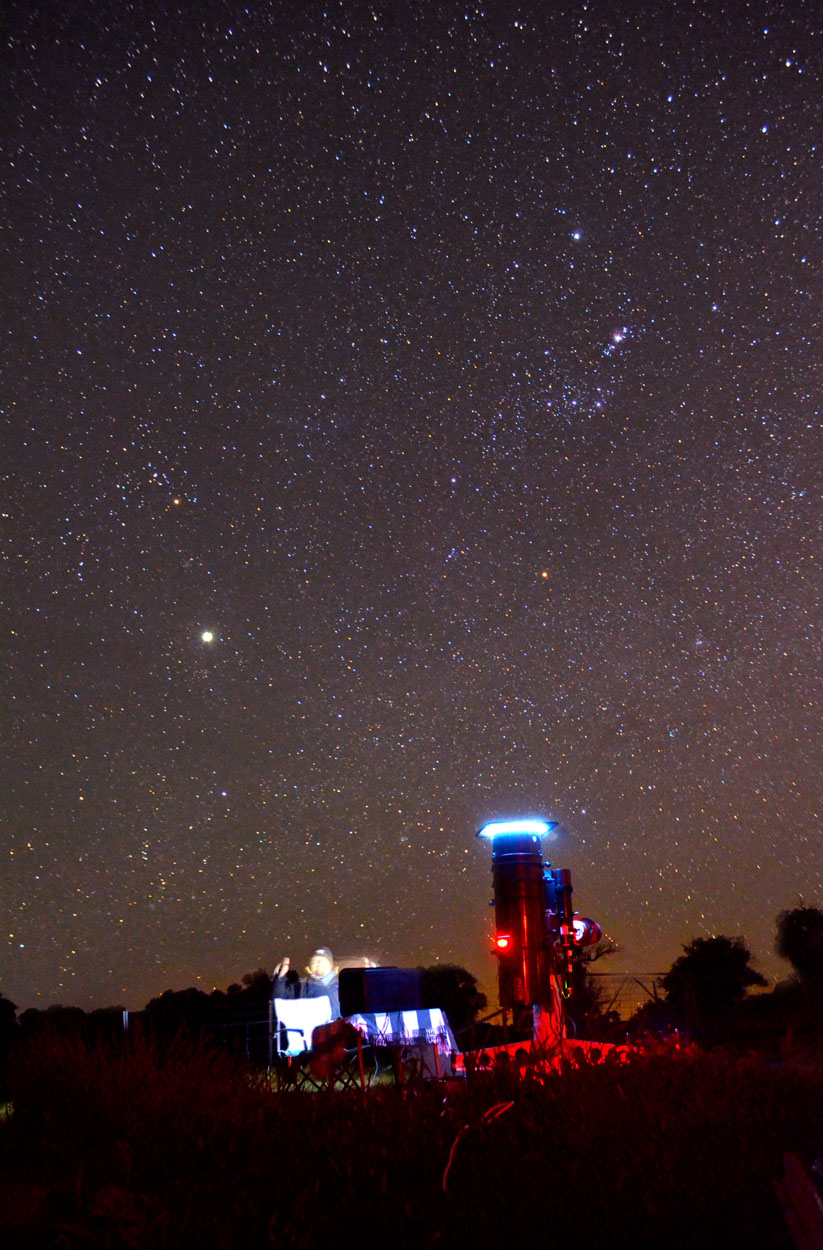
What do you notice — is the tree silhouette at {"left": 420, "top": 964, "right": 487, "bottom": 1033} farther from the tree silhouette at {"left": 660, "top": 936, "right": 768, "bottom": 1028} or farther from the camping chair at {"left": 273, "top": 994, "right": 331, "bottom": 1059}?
the camping chair at {"left": 273, "top": 994, "right": 331, "bottom": 1059}

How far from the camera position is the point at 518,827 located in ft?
65.4

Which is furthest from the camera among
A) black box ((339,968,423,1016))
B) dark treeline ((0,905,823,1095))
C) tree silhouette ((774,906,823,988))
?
tree silhouette ((774,906,823,988))

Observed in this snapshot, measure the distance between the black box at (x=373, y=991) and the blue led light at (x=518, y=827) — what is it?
7.69 meters

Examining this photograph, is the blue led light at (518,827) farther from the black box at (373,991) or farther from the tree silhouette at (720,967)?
the tree silhouette at (720,967)

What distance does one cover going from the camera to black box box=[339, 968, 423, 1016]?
12.0 meters

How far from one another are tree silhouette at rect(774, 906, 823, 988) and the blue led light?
46.2 ft

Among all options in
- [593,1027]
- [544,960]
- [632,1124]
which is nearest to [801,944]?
[544,960]

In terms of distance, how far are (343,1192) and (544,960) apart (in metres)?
15.4

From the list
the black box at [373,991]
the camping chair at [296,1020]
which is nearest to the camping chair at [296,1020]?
the camping chair at [296,1020]

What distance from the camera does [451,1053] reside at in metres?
9.42

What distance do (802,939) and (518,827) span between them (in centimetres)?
1508

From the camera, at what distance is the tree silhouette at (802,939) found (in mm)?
30312

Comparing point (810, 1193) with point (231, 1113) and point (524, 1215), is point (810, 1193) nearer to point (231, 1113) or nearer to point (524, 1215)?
point (524, 1215)

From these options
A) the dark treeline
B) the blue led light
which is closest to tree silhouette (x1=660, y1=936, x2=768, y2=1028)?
the dark treeline
